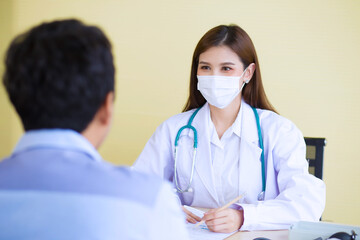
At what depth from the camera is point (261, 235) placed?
1.45 metres

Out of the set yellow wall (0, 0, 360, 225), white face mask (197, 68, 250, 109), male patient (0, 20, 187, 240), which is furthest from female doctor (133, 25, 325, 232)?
male patient (0, 20, 187, 240)

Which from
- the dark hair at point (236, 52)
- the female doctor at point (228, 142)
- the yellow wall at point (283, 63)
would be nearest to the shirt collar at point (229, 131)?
the female doctor at point (228, 142)

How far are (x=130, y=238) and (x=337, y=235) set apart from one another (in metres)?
0.78

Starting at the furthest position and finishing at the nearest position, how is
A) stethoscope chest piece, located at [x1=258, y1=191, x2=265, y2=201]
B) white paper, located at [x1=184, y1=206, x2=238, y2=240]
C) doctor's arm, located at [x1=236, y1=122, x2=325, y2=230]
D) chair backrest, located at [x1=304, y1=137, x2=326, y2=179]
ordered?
chair backrest, located at [x1=304, y1=137, x2=326, y2=179] < stethoscope chest piece, located at [x1=258, y1=191, x2=265, y2=201] < doctor's arm, located at [x1=236, y1=122, x2=325, y2=230] < white paper, located at [x1=184, y1=206, x2=238, y2=240]

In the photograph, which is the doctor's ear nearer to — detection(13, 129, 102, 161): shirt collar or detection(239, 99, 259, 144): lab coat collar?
detection(239, 99, 259, 144): lab coat collar

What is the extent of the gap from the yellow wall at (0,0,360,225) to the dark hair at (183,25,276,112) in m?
0.85

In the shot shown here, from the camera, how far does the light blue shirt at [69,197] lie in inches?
25.7

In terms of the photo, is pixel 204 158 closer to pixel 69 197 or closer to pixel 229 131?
pixel 229 131

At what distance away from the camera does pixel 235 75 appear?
6.25 ft

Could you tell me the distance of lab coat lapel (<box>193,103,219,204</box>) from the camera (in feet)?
5.93

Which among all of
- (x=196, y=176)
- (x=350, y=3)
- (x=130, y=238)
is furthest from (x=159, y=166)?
(x=350, y=3)

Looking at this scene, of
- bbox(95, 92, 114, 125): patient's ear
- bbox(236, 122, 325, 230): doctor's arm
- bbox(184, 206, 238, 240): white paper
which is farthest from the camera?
bbox(236, 122, 325, 230): doctor's arm

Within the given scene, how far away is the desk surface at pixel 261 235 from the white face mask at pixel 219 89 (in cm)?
63

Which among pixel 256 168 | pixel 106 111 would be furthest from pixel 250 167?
pixel 106 111
